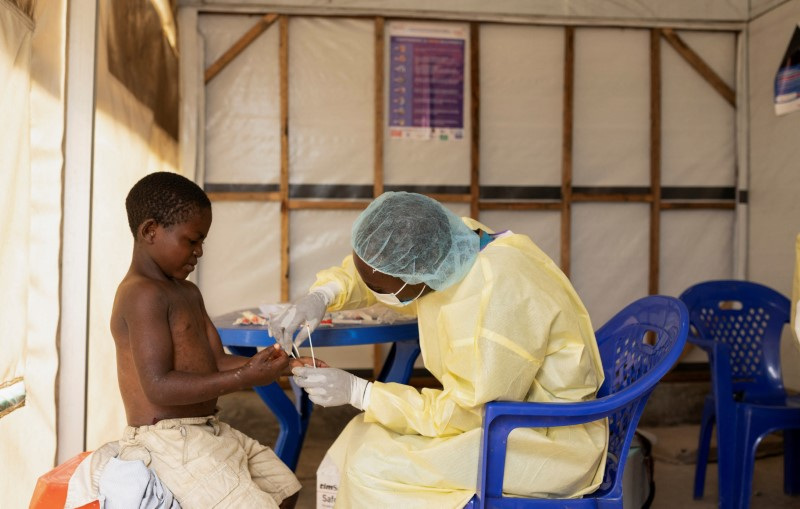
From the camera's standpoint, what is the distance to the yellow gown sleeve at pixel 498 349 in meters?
1.66

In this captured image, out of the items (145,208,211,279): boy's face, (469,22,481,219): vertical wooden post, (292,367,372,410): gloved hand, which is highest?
(469,22,481,219): vertical wooden post

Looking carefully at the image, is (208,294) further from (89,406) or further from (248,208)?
(89,406)

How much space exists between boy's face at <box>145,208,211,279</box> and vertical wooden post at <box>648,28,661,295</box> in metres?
4.18

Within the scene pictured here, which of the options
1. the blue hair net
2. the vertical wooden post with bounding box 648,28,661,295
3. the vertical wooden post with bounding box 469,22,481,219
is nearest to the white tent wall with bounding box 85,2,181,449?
the blue hair net

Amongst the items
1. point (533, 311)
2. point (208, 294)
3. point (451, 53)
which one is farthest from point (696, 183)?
point (533, 311)

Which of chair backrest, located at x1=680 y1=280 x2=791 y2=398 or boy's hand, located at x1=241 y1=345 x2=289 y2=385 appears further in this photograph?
chair backrest, located at x1=680 y1=280 x2=791 y2=398

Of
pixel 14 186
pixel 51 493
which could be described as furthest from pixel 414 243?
pixel 14 186

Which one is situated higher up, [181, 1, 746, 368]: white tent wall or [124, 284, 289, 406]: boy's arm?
[181, 1, 746, 368]: white tent wall

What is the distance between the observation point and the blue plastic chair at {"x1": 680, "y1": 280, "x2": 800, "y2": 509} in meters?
3.05

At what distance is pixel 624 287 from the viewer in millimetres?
5320

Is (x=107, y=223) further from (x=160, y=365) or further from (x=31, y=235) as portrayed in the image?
(x=160, y=365)

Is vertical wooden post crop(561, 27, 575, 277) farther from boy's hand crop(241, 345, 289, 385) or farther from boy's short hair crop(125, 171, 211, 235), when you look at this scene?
boy's short hair crop(125, 171, 211, 235)

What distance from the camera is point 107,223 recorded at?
337 centimetres

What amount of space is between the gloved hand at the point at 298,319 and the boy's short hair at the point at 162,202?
47 cm
